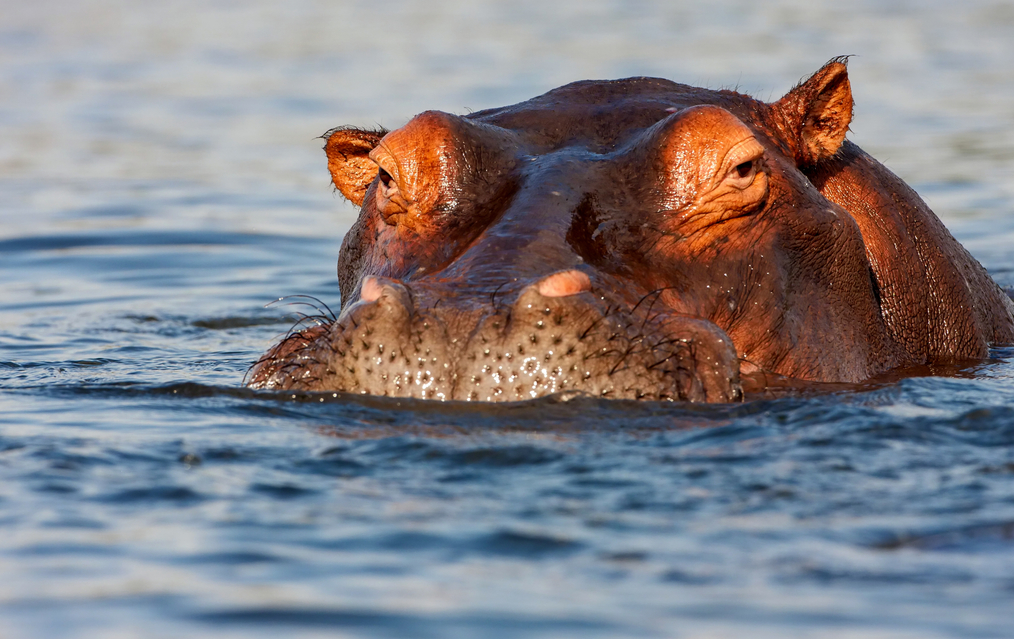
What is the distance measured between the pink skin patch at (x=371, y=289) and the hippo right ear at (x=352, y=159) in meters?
2.69

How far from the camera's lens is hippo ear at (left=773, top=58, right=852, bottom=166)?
731cm

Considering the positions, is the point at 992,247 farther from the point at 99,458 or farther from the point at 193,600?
the point at 193,600

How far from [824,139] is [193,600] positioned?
4.44m

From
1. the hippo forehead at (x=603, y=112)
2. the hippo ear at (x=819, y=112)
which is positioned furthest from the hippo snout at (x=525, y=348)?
the hippo ear at (x=819, y=112)

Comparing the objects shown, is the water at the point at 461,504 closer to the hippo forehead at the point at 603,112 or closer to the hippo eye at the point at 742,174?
the hippo eye at the point at 742,174

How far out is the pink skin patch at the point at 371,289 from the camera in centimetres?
544

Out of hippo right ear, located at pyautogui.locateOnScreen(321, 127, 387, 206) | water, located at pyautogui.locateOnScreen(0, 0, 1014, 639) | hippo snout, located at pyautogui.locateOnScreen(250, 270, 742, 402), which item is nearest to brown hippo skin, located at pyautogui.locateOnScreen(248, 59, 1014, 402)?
hippo snout, located at pyautogui.locateOnScreen(250, 270, 742, 402)

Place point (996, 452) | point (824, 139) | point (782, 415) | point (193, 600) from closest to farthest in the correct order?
point (193, 600) → point (996, 452) → point (782, 415) → point (824, 139)

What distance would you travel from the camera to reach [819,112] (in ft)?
24.3

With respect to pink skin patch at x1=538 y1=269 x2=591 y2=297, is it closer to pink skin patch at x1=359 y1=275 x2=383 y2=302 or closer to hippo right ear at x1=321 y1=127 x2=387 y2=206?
pink skin patch at x1=359 y1=275 x2=383 y2=302

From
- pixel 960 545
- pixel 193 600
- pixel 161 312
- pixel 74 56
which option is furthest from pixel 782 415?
pixel 74 56

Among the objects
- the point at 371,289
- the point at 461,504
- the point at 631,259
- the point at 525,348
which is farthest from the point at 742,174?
the point at 461,504

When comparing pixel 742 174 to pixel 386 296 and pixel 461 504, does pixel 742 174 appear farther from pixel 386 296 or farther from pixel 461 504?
pixel 461 504

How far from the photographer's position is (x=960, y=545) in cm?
438
